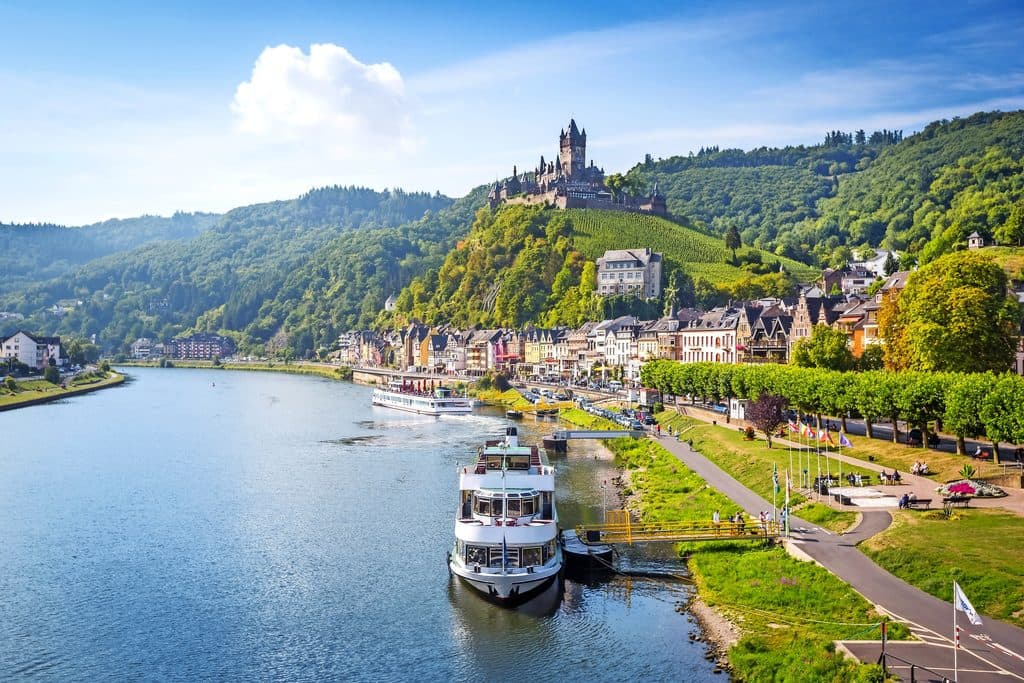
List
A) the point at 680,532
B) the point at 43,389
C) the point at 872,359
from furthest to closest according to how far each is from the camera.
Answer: the point at 43,389
the point at 872,359
the point at 680,532

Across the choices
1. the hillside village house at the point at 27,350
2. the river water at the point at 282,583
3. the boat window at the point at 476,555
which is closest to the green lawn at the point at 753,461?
the river water at the point at 282,583

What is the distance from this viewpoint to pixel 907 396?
184ft

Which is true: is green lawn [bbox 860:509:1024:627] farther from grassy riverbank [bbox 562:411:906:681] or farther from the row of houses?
the row of houses

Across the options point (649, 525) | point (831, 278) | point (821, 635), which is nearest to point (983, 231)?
point (831, 278)

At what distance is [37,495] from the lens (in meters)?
62.1

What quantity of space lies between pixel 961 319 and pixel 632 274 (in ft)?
351

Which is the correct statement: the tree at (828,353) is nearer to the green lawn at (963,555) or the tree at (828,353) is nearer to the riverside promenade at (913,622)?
the riverside promenade at (913,622)

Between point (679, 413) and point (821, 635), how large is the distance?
61542mm

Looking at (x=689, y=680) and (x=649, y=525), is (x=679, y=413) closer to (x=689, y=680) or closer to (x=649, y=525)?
(x=649, y=525)

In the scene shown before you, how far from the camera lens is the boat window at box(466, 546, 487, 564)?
40.1 meters

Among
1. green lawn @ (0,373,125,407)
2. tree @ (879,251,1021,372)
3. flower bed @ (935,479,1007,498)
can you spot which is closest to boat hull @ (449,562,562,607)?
flower bed @ (935,479,1007,498)

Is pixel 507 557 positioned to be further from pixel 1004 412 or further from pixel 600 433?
pixel 600 433

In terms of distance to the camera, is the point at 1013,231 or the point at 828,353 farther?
the point at 1013,231

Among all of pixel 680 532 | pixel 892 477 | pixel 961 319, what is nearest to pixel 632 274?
pixel 961 319
